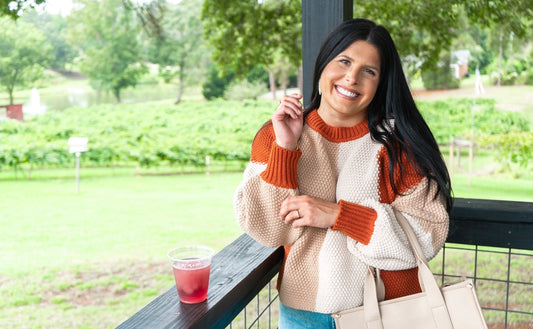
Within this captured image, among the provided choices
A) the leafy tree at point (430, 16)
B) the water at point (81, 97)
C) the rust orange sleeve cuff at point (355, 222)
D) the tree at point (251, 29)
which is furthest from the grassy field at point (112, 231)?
the rust orange sleeve cuff at point (355, 222)

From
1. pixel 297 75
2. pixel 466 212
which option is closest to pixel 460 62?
pixel 297 75

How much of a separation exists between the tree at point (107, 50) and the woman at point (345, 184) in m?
10.1

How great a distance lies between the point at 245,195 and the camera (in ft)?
3.43

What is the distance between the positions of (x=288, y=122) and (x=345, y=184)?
0.17 meters

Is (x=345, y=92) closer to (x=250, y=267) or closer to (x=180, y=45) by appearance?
(x=250, y=267)

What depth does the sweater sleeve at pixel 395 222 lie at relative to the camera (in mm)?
1042

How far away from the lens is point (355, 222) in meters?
1.05

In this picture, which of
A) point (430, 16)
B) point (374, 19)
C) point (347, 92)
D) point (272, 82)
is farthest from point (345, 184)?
point (272, 82)

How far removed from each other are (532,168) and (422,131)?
8.03 meters

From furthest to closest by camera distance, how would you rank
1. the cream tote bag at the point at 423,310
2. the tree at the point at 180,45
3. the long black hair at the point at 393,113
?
the tree at the point at 180,45 < the long black hair at the point at 393,113 < the cream tote bag at the point at 423,310

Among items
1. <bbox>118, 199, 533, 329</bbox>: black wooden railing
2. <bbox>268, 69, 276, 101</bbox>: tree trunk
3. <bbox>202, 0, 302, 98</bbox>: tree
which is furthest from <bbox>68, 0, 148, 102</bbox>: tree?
<bbox>118, 199, 533, 329</bbox>: black wooden railing

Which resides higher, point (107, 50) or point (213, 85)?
point (107, 50)

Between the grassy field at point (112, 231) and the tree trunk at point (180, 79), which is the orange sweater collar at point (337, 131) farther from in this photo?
the tree trunk at point (180, 79)

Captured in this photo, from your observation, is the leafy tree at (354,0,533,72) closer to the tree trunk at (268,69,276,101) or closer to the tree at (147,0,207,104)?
the tree trunk at (268,69,276,101)
